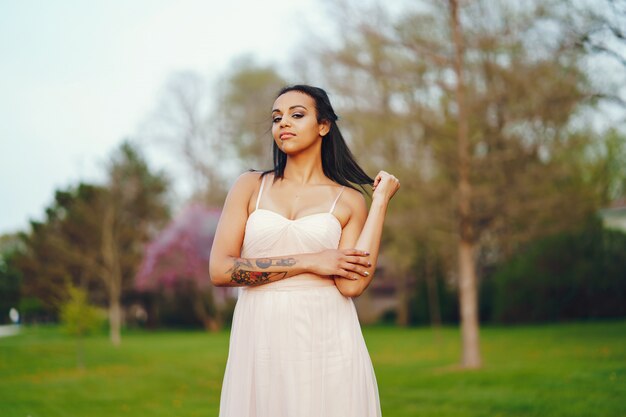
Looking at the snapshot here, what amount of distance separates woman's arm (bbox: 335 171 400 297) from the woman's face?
0.34 metres

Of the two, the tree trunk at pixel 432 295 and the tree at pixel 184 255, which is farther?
the tree at pixel 184 255

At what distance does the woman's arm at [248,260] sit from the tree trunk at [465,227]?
38.6 ft

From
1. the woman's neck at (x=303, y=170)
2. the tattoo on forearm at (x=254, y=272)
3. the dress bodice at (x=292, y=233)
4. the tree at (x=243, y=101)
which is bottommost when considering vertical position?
the tattoo on forearm at (x=254, y=272)

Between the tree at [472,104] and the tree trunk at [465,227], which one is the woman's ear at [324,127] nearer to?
the tree at [472,104]

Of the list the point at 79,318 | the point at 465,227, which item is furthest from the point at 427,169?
the point at 79,318

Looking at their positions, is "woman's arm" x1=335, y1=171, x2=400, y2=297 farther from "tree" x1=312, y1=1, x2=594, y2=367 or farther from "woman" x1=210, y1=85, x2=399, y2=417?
"tree" x1=312, y1=1, x2=594, y2=367

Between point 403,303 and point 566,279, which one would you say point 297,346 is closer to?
point 566,279

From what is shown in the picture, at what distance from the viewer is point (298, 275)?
3.21m

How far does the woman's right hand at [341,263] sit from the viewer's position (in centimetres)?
311

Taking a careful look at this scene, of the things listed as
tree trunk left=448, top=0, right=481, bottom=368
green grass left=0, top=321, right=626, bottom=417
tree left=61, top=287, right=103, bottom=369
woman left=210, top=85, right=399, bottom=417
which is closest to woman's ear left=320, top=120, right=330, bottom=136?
woman left=210, top=85, right=399, bottom=417

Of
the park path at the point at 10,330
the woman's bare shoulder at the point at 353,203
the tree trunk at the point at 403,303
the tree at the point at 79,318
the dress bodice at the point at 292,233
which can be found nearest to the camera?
the dress bodice at the point at 292,233

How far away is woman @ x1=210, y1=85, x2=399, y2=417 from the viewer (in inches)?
123

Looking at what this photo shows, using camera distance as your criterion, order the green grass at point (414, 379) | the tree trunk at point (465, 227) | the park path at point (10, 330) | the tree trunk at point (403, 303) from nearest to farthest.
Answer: the green grass at point (414, 379), the tree trunk at point (465, 227), the tree trunk at point (403, 303), the park path at point (10, 330)

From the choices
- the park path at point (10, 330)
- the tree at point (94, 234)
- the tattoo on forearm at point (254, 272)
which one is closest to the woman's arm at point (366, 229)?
the tattoo on forearm at point (254, 272)
